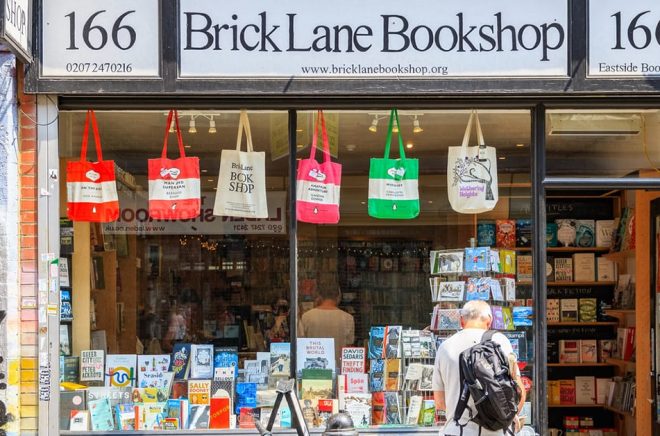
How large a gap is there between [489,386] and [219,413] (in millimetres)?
2475

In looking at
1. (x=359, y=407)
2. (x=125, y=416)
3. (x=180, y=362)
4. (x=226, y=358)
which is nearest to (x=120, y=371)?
(x=125, y=416)

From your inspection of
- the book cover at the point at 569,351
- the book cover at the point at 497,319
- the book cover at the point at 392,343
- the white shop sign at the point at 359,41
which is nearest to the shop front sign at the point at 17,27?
the white shop sign at the point at 359,41

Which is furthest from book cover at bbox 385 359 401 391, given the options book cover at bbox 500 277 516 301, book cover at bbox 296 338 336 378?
book cover at bbox 500 277 516 301

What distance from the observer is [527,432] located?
654 cm

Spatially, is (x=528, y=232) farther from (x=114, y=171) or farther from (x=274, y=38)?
(x=114, y=171)

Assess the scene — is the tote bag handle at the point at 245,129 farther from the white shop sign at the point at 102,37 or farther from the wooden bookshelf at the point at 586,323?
the wooden bookshelf at the point at 586,323

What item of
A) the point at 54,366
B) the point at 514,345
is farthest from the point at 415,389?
the point at 54,366

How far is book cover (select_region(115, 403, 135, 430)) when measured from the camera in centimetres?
680

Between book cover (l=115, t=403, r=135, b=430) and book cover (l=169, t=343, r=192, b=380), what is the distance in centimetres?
43

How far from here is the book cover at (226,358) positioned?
7.04 m

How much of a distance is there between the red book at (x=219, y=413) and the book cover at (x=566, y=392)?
4.29m

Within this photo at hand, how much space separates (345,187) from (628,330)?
12.5 feet

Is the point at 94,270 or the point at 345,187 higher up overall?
the point at 345,187

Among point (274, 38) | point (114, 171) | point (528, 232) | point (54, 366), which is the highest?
point (274, 38)
